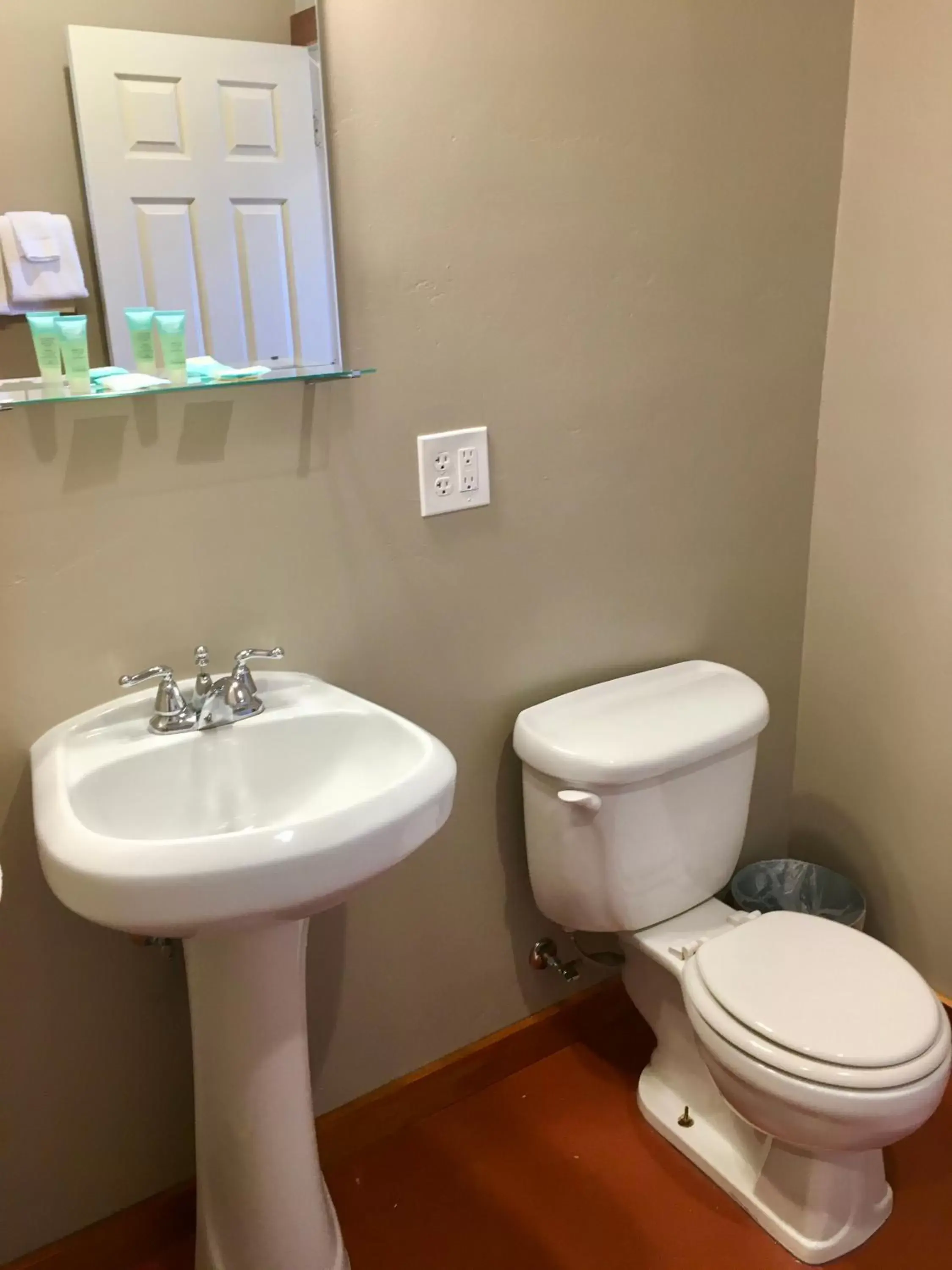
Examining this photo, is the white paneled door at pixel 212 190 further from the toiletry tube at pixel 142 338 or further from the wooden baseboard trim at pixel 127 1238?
the wooden baseboard trim at pixel 127 1238

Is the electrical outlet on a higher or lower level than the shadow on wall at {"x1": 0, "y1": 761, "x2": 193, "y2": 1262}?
higher

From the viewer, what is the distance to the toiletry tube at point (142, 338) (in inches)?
48.1

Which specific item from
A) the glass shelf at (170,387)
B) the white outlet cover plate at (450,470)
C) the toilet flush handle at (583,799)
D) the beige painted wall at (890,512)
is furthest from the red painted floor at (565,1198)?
the glass shelf at (170,387)

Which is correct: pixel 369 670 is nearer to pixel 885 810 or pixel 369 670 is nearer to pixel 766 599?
pixel 766 599

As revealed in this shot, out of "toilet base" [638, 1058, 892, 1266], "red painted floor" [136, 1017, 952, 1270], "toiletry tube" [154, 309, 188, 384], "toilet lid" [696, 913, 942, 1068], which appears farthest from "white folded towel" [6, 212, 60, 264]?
"toilet base" [638, 1058, 892, 1266]

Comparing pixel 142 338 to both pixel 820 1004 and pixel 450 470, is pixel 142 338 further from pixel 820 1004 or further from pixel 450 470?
pixel 820 1004

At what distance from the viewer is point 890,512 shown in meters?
1.85

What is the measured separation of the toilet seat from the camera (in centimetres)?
133

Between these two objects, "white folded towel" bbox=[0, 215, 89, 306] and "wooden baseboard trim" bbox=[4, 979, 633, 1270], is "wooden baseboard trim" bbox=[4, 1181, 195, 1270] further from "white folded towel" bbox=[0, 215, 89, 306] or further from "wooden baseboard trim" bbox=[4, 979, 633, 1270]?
"white folded towel" bbox=[0, 215, 89, 306]

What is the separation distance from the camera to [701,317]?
1.71 m

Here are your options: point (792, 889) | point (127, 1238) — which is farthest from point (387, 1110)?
point (792, 889)

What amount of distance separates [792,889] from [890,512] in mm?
757

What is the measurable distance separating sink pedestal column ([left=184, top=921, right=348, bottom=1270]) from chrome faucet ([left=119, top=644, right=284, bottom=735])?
0.87 ft

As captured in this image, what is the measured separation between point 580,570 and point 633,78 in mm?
740
